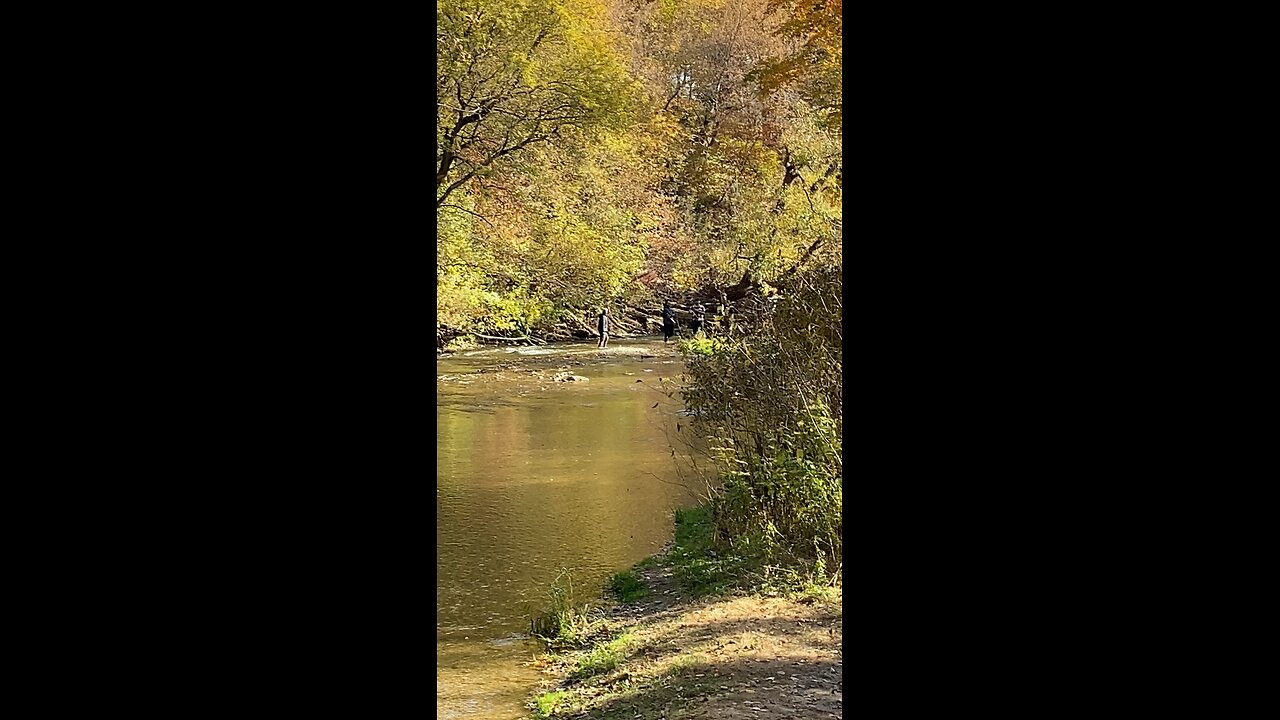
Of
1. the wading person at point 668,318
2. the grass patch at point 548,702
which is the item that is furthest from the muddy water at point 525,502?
the wading person at point 668,318

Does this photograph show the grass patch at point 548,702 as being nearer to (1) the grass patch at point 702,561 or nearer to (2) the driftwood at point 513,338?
(1) the grass patch at point 702,561

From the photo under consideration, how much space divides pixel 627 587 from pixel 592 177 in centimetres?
822

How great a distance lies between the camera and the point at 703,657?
5.88m

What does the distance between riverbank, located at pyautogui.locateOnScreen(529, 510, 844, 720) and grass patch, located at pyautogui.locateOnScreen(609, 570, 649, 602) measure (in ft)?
0.05

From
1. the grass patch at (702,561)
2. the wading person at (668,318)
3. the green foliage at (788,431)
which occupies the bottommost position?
the grass patch at (702,561)

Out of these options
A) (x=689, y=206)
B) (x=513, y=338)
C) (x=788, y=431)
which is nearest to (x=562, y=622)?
(x=788, y=431)

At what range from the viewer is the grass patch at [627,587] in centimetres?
742

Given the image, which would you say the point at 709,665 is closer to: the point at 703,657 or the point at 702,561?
the point at 703,657

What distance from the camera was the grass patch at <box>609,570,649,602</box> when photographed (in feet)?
24.3

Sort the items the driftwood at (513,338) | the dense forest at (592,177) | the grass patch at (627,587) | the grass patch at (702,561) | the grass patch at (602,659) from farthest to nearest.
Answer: the driftwood at (513,338)
the dense forest at (592,177)
the grass patch at (627,587)
the grass patch at (702,561)
the grass patch at (602,659)

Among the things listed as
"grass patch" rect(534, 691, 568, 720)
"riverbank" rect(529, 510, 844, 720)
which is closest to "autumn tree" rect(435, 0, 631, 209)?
"riverbank" rect(529, 510, 844, 720)

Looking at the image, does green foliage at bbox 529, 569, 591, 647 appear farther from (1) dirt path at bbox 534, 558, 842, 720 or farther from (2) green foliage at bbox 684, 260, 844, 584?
(2) green foliage at bbox 684, 260, 844, 584
